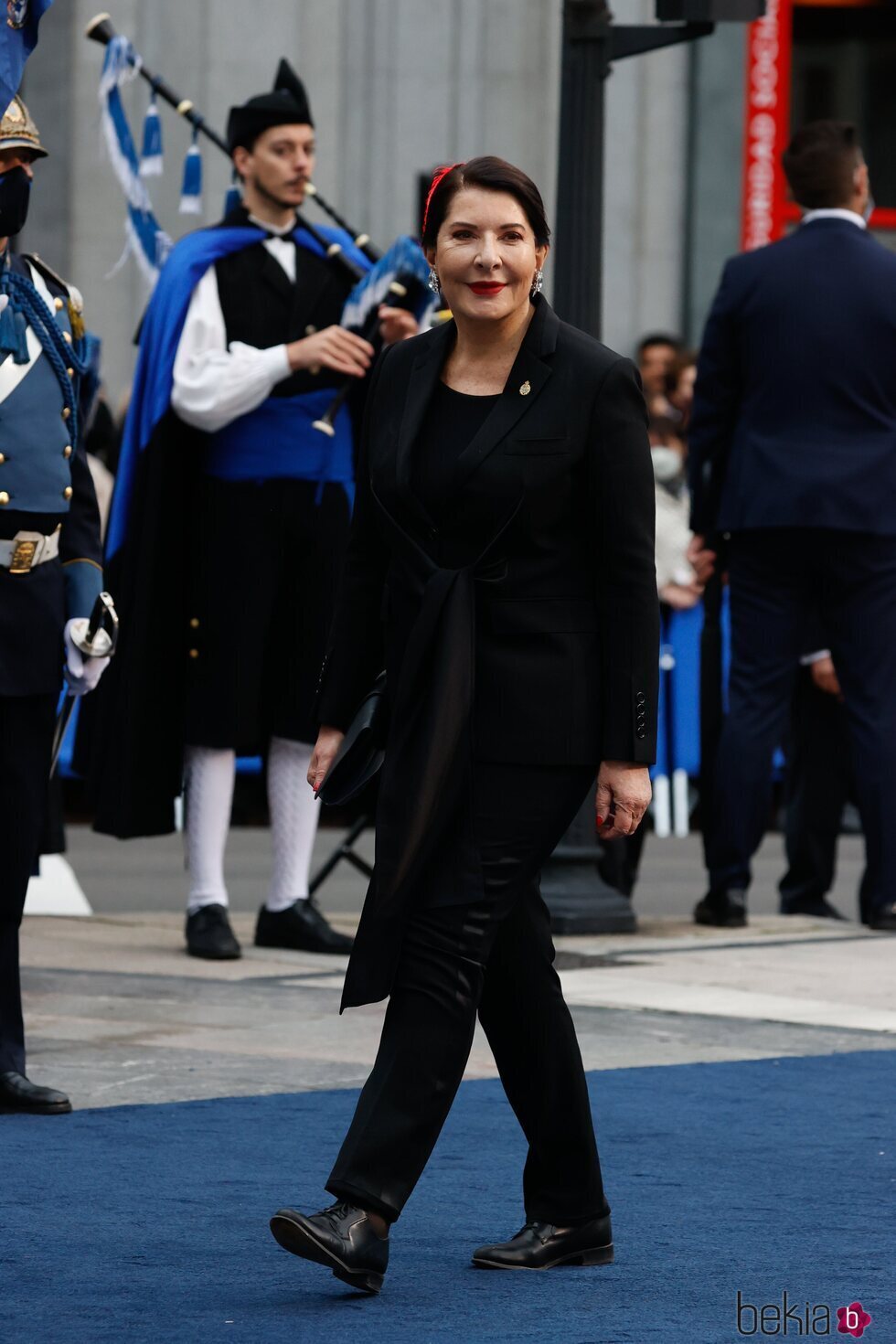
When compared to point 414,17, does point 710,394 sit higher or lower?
lower

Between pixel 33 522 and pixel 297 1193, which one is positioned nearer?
pixel 297 1193

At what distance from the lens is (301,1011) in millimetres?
6715

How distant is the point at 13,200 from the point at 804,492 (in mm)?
3368

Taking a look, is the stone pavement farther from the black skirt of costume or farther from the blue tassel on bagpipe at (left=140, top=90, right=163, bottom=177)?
the blue tassel on bagpipe at (left=140, top=90, right=163, bottom=177)

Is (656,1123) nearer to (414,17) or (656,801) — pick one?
(656,801)

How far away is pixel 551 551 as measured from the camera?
4293mm

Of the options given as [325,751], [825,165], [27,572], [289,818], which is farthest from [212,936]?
[325,751]

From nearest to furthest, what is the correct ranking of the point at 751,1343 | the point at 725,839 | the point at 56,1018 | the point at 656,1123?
the point at 751,1343 → the point at 656,1123 → the point at 56,1018 → the point at 725,839

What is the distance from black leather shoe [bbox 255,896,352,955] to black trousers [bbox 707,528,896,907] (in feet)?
4.40

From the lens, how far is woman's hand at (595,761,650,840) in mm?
4270

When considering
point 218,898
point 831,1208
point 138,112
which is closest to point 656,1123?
point 831,1208

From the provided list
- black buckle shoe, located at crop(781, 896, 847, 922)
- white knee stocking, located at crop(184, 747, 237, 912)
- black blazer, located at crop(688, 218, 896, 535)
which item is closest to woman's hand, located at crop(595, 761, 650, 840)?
white knee stocking, located at crop(184, 747, 237, 912)

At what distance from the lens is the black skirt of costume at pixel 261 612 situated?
25.2 feet

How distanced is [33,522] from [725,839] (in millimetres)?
3397
